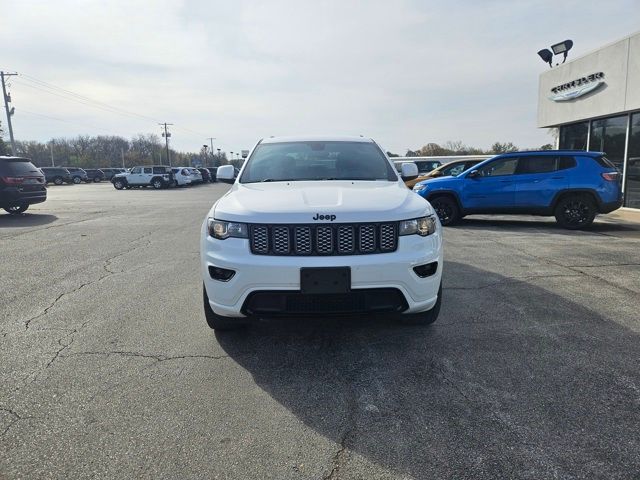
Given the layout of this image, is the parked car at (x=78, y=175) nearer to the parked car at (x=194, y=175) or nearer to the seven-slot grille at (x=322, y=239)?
the parked car at (x=194, y=175)

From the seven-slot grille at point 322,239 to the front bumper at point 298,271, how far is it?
0.06 m

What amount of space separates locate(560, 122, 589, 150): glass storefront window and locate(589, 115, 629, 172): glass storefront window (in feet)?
1.66

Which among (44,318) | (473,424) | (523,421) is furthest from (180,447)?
(44,318)

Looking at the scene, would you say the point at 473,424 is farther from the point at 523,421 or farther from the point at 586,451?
the point at 586,451

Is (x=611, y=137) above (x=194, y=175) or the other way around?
above

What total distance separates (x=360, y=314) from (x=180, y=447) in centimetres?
146

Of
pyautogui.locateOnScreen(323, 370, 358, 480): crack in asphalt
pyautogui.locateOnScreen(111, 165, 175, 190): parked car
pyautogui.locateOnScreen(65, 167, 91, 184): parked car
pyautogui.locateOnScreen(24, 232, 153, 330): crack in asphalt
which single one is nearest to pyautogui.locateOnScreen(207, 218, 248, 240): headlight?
pyautogui.locateOnScreen(323, 370, 358, 480): crack in asphalt

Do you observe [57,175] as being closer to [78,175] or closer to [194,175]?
[78,175]

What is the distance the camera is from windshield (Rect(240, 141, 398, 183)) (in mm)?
4527

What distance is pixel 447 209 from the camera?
36.6 feet

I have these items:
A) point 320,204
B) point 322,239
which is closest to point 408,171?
point 320,204

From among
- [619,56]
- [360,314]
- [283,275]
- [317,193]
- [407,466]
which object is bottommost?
[407,466]

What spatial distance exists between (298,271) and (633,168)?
1485 centimetres

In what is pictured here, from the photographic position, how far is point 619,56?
13766mm
